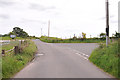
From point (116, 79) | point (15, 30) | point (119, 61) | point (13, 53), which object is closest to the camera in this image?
point (116, 79)

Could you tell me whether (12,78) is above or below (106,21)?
below

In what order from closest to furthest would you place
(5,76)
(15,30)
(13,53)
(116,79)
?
(116,79), (5,76), (13,53), (15,30)

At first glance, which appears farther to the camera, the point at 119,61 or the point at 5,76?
the point at 119,61

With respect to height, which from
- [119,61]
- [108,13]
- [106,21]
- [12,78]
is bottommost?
[12,78]

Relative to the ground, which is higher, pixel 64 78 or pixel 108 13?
pixel 108 13

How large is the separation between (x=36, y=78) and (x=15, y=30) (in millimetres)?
128106

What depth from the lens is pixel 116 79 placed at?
19.1 ft

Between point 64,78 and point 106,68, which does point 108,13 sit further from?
point 64,78

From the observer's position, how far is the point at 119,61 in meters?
6.93

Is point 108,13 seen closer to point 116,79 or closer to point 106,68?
point 106,68

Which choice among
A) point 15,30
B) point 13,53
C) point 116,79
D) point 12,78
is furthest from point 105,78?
point 15,30

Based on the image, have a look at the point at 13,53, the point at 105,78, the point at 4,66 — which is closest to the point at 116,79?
the point at 105,78

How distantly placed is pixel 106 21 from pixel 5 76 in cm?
958

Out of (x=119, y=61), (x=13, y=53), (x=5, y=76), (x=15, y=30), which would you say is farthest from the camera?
(x=15, y=30)
